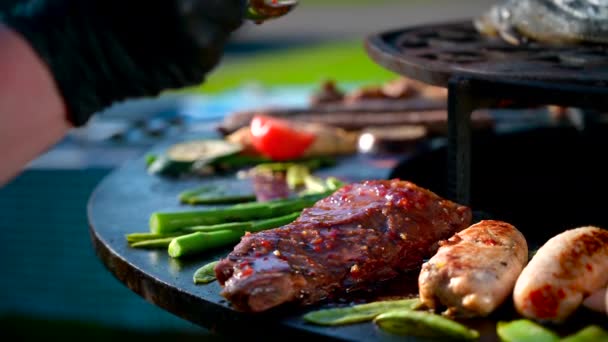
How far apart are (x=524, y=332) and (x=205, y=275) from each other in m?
1.11

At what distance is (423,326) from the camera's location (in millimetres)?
2367

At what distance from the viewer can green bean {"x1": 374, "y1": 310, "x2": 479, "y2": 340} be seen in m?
2.33

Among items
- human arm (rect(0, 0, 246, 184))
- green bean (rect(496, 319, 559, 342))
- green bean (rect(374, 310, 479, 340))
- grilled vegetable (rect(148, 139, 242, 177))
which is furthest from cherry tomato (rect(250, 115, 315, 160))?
human arm (rect(0, 0, 246, 184))

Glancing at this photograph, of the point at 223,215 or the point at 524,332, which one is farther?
the point at 223,215

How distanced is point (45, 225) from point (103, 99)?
16.9 ft

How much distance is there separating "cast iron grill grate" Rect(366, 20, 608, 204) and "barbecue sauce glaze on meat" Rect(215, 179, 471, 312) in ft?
1.05

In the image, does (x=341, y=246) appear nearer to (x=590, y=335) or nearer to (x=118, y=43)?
(x=590, y=335)

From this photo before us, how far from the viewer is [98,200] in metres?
Result: 4.04

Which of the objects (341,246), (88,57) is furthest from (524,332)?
(88,57)

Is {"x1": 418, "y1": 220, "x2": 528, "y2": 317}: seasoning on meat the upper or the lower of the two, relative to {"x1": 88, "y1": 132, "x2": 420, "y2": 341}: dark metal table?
upper

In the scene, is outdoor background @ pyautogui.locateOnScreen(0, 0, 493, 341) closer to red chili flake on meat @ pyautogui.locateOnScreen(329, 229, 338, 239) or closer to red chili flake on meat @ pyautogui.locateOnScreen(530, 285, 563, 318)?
red chili flake on meat @ pyautogui.locateOnScreen(329, 229, 338, 239)

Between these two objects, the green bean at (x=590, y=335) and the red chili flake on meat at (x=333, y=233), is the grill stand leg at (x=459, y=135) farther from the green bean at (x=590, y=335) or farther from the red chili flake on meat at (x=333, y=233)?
the green bean at (x=590, y=335)

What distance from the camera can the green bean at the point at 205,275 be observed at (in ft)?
9.39

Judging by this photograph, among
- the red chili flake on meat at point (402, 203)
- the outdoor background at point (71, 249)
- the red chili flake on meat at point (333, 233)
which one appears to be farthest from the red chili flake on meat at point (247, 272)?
the outdoor background at point (71, 249)
